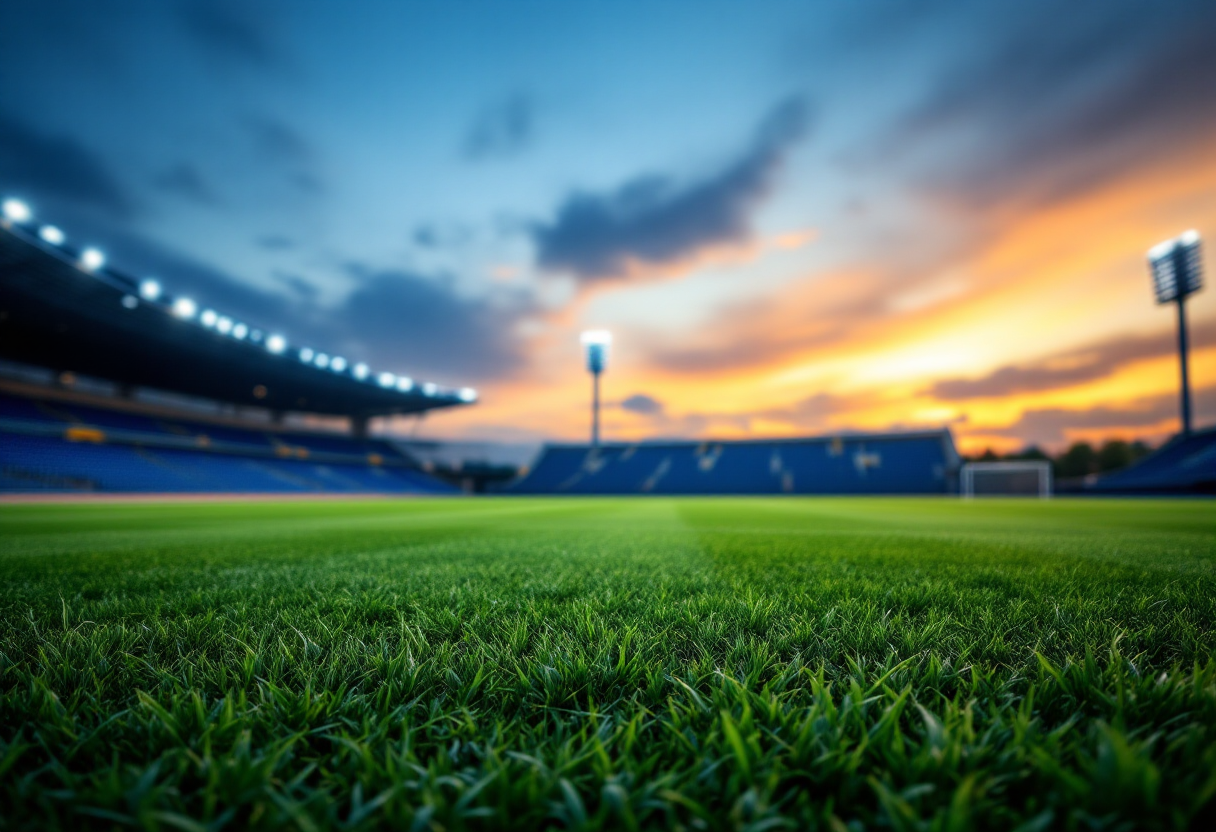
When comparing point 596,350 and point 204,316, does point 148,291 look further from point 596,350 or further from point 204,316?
point 596,350

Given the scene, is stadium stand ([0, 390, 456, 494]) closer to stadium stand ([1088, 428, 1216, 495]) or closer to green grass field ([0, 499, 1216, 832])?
green grass field ([0, 499, 1216, 832])

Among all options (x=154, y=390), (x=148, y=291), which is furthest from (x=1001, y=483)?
(x=154, y=390)

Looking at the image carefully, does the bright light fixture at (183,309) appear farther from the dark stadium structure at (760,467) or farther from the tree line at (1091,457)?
the tree line at (1091,457)

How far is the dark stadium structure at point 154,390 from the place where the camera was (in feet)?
67.1

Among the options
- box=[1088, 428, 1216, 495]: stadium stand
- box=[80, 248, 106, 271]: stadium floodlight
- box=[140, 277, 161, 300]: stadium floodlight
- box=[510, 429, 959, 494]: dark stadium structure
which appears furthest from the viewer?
box=[510, 429, 959, 494]: dark stadium structure

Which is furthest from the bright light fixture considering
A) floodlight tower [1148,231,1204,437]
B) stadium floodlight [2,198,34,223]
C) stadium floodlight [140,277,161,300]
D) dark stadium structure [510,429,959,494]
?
floodlight tower [1148,231,1204,437]

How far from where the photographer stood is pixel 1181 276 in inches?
1318

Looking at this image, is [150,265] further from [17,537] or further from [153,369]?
[17,537]

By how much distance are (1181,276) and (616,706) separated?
5214cm

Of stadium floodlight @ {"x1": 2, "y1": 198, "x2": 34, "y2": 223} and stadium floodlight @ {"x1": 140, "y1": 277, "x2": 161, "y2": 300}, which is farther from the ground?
stadium floodlight @ {"x1": 2, "y1": 198, "x2": 34, "y2": 223}

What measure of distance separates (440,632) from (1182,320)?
51412mm

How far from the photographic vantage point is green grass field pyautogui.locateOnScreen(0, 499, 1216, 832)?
0.72m

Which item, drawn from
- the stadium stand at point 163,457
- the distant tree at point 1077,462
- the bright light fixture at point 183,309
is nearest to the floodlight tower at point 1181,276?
the distant tree at point 1077,462

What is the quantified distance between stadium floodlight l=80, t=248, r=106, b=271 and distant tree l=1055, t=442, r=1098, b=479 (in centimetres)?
8242
